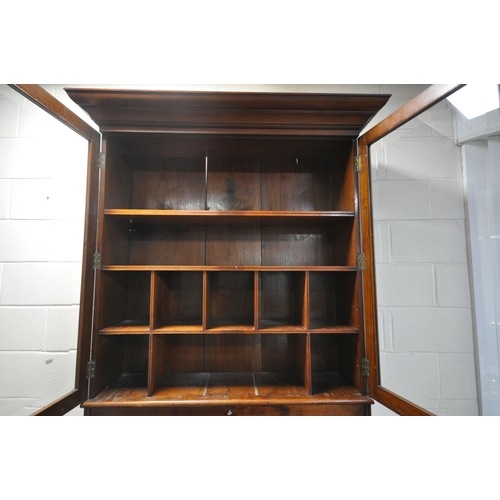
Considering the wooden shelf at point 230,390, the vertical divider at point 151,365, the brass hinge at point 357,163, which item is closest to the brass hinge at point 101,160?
the vertical divider at point 151,365

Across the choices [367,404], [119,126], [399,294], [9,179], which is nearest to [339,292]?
[399,294]

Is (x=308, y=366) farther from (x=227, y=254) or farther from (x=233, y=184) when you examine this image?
(x=233, y=184)

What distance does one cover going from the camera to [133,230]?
1.22 metres

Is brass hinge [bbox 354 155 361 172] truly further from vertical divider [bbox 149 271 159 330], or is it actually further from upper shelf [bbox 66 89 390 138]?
vertical divider [bbox 149 271 159 330]

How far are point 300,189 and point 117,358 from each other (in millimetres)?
1031

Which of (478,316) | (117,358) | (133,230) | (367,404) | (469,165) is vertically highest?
(469,165)

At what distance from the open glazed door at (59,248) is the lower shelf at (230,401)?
120 mm

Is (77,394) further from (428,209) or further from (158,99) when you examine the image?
(428,209)

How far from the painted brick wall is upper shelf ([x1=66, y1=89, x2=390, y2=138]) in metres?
0.14

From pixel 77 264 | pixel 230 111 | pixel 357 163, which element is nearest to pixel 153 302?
pixel 77 264

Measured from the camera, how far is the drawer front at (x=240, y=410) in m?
0.94

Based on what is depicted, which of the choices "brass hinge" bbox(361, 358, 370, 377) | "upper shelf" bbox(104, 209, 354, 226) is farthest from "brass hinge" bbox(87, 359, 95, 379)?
"brass hinge" bbox(361, 358, 370, 377)

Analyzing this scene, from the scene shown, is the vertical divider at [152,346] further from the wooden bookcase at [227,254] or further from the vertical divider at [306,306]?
the vertical divider at [306,306]

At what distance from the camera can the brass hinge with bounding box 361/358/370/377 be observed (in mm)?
968
